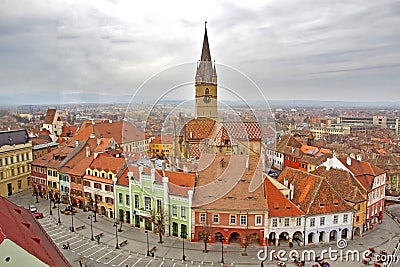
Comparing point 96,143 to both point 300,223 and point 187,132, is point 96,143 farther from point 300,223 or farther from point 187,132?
point 300,223

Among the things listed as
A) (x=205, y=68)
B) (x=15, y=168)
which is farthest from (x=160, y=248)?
(x=15, y=168)

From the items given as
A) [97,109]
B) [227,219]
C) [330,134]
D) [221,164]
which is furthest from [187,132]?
[330,134]

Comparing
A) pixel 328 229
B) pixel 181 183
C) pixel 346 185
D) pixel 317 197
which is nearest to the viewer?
pixel 328 229

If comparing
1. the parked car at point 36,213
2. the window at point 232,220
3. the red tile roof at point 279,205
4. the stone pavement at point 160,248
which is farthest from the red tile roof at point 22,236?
the parked car at point 36,213

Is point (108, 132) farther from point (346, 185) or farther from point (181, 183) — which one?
point (346, 185)

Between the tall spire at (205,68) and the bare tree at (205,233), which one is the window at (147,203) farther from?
the tall spire at (205,68)

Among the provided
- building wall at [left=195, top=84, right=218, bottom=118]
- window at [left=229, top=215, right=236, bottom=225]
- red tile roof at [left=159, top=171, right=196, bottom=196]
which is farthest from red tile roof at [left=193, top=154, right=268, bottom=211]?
building wall at [left=195, top=84, right=218, bottom=118]

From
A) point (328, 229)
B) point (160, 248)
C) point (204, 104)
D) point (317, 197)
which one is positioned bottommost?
point (160, 248)
